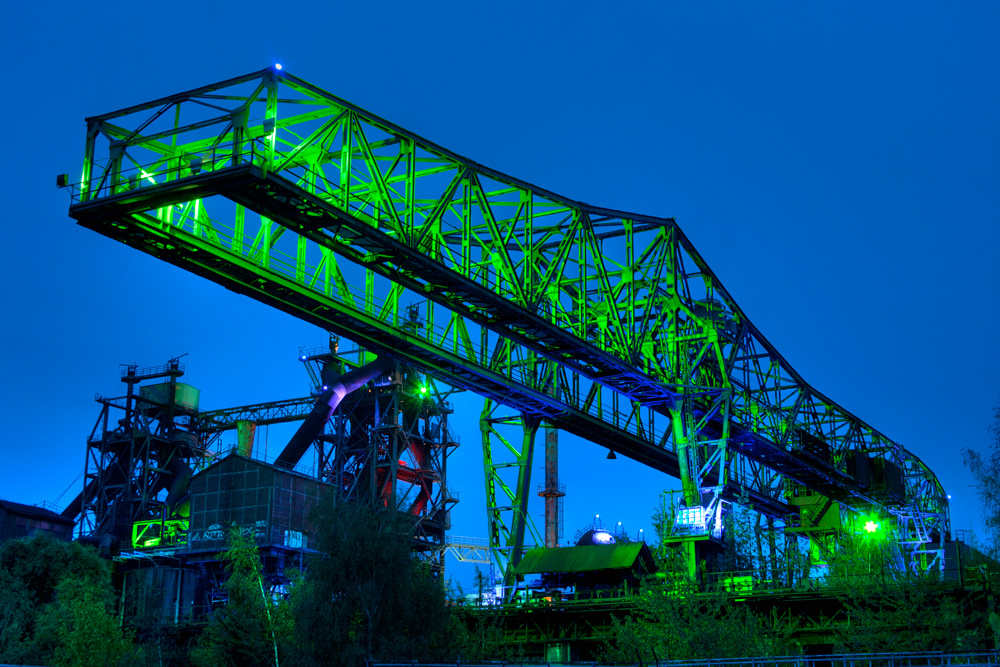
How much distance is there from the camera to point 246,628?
41.7m

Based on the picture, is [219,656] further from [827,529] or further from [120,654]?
[827,529]

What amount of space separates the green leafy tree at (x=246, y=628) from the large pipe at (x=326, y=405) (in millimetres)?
28959

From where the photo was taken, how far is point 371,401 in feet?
260

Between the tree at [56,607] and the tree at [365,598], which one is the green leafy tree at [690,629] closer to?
the tree at [365,598]

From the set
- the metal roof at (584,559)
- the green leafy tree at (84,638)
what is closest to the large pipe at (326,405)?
the green leafy tree at (84,638)

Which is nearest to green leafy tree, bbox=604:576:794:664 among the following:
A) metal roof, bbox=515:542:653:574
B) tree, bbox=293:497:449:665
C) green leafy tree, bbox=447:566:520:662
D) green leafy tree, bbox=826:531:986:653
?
green leafy tree, bbox=826:531:986:653

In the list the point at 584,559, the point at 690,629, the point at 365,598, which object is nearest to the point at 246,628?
the point at 365,598

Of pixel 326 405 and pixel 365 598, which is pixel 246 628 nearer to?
pixel 365 598

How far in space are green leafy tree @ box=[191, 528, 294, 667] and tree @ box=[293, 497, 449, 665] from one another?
693 cm

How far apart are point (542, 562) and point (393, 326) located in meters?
18.0

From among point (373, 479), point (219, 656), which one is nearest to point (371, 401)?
point (373, 479)

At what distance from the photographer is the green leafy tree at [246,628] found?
40281 millimetres

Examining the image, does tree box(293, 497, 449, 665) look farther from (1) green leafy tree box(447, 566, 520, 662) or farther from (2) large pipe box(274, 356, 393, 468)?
(2) large pipe box(274, 356, 393, 468)

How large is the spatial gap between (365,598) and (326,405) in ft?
146
